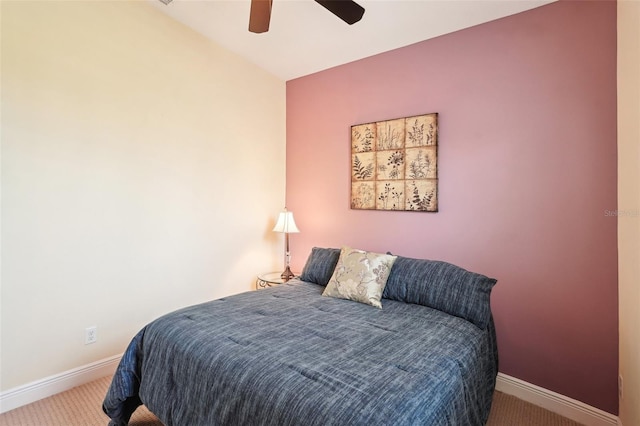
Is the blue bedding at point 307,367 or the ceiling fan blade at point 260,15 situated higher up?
the ceiling fan blade at point 260,15

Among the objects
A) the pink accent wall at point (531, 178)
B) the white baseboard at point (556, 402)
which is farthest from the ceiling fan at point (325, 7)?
the white baseboard at point (556, 402)

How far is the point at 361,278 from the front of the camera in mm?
2117

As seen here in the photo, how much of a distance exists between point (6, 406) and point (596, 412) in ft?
11.3

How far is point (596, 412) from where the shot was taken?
1880 millimetres

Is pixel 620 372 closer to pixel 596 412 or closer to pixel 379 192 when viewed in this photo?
pixel 596 412

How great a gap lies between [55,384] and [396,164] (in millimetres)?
2857

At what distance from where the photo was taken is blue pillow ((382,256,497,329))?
72.7 inches

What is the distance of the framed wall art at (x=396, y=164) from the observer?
99.5 inches

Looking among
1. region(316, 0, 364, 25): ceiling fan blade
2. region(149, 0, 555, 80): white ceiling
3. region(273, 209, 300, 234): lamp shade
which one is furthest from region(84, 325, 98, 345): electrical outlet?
region(316, 0, 364, 25): ceiling fan blade

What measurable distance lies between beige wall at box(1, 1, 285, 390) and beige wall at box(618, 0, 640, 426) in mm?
2762

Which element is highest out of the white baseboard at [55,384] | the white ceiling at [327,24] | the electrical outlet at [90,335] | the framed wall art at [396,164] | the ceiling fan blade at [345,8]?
the white ceiling at [327,24]

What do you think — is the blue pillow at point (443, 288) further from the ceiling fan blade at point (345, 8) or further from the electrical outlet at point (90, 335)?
the electrical outlet at point (90, 335)

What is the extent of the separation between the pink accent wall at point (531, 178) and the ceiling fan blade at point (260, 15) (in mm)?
1315

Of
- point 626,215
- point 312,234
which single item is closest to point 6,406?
point 312,234
